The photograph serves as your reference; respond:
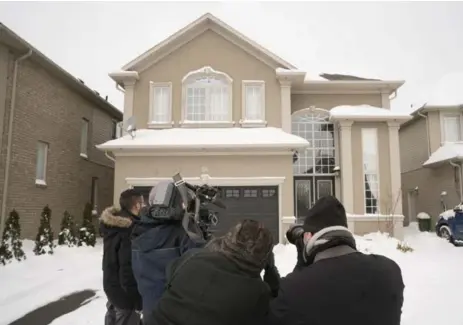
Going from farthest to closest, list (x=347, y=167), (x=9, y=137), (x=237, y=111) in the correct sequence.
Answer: (x=347, y=167), (x=237, y=111), (x=9, y=137)

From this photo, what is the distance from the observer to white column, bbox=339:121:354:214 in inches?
589

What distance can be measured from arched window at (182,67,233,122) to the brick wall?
16.1ft

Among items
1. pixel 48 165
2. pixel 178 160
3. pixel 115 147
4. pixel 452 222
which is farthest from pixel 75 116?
pixel 452 222

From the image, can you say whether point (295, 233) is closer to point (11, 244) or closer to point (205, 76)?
point (11, 244)

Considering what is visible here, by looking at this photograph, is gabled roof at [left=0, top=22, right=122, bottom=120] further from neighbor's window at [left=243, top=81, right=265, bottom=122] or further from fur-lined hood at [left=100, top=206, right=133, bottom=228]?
fur-lined hood at [left=100, top=206, right=133, bottom=228]

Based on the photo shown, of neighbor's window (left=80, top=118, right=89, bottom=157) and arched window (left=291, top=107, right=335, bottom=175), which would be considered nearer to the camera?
arched window (left=291, top=107, right=335, bottom=175)

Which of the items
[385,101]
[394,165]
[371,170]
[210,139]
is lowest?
[371,170]

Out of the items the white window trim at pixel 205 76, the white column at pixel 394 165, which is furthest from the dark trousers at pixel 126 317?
the white column at pixel 394 165

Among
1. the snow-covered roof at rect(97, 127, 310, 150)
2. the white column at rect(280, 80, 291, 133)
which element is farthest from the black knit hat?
the white column at rect(280, 80, 291, 133)

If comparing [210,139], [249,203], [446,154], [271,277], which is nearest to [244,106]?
[210,139]

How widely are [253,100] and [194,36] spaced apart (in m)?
3.22

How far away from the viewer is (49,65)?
48.1 ft

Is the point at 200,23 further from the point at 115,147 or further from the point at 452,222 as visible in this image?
the point at 452,222

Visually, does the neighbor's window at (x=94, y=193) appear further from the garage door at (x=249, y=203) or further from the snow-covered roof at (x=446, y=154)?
the snow-covered roof at (x=446, y=154)
